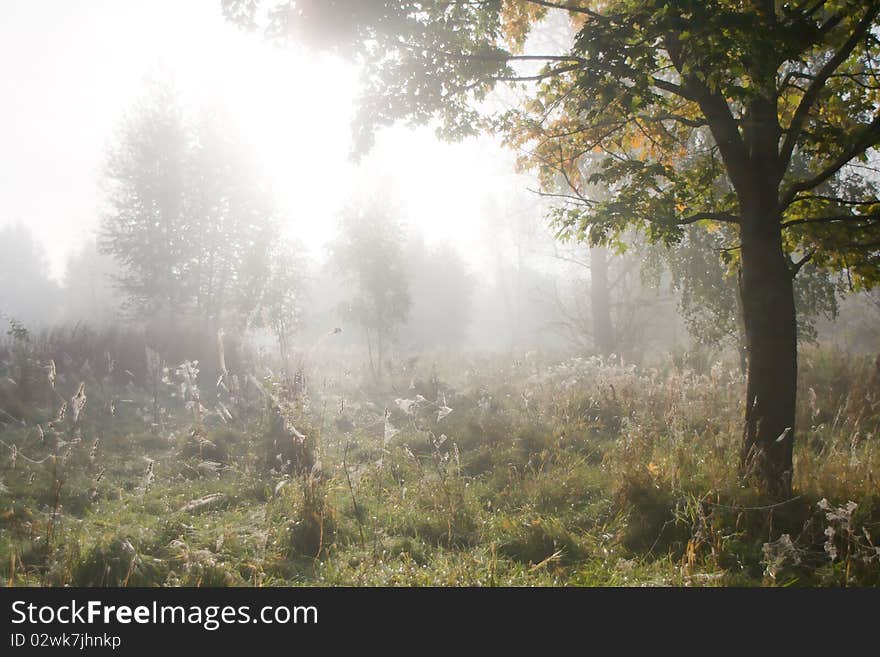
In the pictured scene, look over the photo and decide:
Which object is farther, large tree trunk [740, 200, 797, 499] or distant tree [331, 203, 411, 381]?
distant tree [331, 203, 411, 381]

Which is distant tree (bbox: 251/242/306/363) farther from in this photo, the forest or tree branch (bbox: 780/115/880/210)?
tree branch (bbox: 780/115/880/210)

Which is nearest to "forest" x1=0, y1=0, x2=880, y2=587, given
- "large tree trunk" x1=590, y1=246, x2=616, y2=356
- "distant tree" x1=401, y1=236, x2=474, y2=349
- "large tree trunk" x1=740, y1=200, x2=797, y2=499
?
"large tree trunk" x1=740, y1=200, x2=797, y2=499

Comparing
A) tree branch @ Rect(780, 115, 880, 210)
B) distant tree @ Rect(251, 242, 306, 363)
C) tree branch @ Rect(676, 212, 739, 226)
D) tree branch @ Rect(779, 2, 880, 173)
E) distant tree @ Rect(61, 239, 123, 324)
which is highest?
distant tree @ Rect(61, 239, 123, 324)

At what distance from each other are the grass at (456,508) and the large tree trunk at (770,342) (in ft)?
1.11

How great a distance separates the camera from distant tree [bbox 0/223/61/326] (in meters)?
49.9

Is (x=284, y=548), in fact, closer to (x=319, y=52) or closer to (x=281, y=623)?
(x=281, y=623)

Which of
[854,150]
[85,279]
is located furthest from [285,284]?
[85,279]

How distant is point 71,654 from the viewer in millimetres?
2568

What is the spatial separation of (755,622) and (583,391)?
618 cm

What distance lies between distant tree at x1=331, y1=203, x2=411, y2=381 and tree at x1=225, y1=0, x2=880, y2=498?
12.3 meters

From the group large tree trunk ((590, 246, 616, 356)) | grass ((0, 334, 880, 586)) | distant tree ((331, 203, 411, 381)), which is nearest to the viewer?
grass ((0, 334, 880, 586))

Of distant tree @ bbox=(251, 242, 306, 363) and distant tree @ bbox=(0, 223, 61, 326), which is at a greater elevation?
distant tree @ bbox=(0, 223, 61, 326)

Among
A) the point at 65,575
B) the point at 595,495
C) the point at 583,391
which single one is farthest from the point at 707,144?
the point at 65,575

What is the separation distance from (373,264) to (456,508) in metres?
13.8
